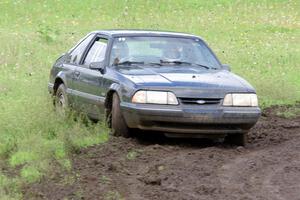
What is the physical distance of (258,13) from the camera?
100 ft

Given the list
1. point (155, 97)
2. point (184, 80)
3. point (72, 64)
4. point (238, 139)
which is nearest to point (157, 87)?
point (155, 97)

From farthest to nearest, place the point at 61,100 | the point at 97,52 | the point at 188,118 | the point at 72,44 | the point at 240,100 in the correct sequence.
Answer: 1. the point at 72,44
2. the point at 61,100
3. the point at 97,52
4. the point at 240,100
5. the point at 188,118

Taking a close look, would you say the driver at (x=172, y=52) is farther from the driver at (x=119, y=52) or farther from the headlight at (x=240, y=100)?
the headlight at (x=240, y=100)

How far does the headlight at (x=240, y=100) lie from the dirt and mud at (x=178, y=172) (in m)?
0.54

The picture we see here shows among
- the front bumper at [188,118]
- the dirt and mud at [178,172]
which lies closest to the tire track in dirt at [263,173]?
the dirt and mud at [178,172]

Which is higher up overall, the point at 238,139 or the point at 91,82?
the point at 91,82

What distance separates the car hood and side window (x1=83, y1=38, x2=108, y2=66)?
29.7 inches

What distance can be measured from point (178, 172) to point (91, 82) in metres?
3.21

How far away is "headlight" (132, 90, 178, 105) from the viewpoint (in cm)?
1014

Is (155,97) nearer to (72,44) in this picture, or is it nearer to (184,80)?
(184,80)

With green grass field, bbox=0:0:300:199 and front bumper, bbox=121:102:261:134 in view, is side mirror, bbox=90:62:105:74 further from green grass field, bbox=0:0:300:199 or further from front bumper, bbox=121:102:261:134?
front bumper, bbox=121:102:261:134

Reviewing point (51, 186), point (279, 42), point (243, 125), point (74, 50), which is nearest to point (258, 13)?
point (279, 42)

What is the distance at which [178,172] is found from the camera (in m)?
8.68

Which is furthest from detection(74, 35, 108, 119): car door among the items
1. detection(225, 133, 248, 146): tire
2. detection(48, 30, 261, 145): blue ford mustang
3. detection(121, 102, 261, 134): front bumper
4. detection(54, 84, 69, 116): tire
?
detection(225, 133, 248, 146): tire
